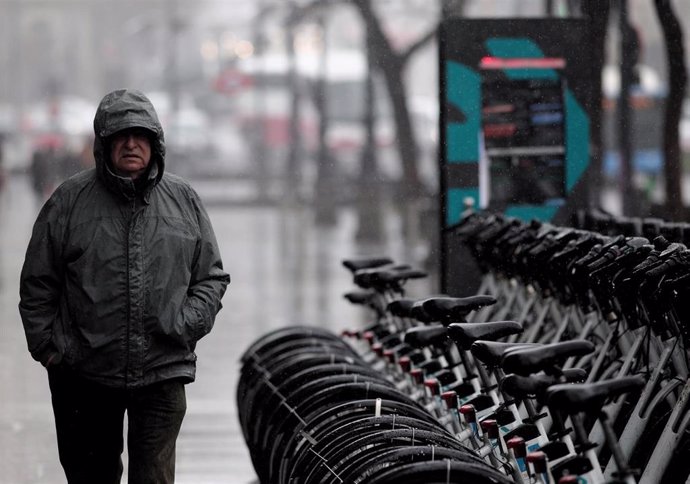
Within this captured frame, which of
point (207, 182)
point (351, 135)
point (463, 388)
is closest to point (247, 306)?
point (463, 388)

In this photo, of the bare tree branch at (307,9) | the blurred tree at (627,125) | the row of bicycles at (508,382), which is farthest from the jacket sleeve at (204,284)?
the bare tree branch at (307,9)

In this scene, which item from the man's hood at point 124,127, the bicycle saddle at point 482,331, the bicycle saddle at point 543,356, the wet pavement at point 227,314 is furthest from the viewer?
the wet pavement at point 227,314

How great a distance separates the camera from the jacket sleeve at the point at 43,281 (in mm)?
5445

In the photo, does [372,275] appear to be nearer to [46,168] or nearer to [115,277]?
[115,277]

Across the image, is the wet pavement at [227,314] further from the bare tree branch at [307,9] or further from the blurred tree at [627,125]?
the bare tree branch at [307,9]

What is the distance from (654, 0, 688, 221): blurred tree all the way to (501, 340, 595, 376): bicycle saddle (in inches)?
320

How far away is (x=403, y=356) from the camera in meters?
7.46

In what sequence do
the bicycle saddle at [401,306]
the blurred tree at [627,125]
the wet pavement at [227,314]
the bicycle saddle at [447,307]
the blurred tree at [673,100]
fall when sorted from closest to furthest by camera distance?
the bicycle saddle at [447,307]
the bicycle saddle at [401,306]
the wet pavement at [227,314]
the blurred tree at [673,100]
the blurred tree at [627,125]

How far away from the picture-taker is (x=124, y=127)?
5395mm

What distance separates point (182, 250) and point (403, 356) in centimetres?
215

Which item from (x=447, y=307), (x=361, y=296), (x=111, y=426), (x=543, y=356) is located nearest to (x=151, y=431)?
(x=111, y=426)

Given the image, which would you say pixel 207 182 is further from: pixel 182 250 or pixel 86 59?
pixel 182 250

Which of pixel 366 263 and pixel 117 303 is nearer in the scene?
pixel 117 303

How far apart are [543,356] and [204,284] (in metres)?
1.62
